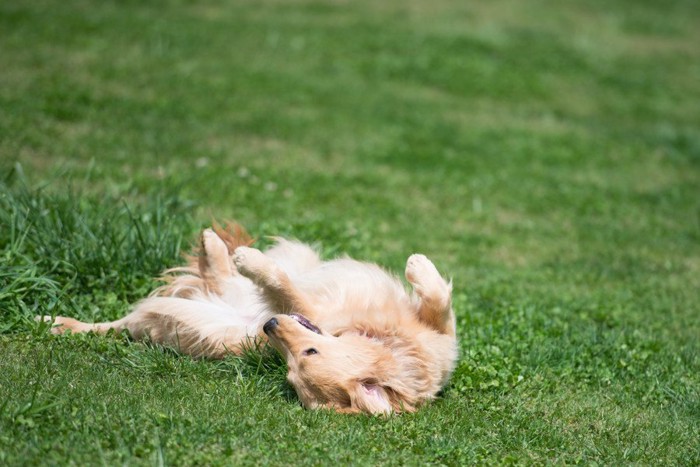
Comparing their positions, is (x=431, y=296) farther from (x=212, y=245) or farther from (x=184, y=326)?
(x=212, y=245)

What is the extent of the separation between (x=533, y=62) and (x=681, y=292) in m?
7.68

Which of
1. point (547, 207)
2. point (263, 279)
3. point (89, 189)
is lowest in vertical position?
point (547, 207)

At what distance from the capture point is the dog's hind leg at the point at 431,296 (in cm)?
464

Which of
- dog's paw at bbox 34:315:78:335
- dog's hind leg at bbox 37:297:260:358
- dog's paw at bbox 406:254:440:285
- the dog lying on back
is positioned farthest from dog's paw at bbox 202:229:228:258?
dog's paw at bbox 406:254:440:285

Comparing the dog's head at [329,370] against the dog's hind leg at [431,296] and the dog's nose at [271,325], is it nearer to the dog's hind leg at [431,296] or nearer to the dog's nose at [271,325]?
the dog's nose at [271,325]

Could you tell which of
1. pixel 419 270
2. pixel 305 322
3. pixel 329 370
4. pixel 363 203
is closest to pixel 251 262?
pixel 305 322

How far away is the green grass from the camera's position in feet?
13.5

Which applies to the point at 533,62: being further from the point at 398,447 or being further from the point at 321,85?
the point at 398,447

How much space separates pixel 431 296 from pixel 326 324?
623mm

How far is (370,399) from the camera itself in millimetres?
4328

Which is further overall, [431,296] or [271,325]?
[431,296]

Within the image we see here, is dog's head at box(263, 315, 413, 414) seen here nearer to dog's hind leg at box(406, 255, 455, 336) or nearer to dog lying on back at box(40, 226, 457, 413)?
dog lying on back at box(40, 226, 457, 413)

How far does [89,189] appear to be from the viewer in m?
7.27

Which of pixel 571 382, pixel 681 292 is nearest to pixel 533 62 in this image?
pixel 681 292
